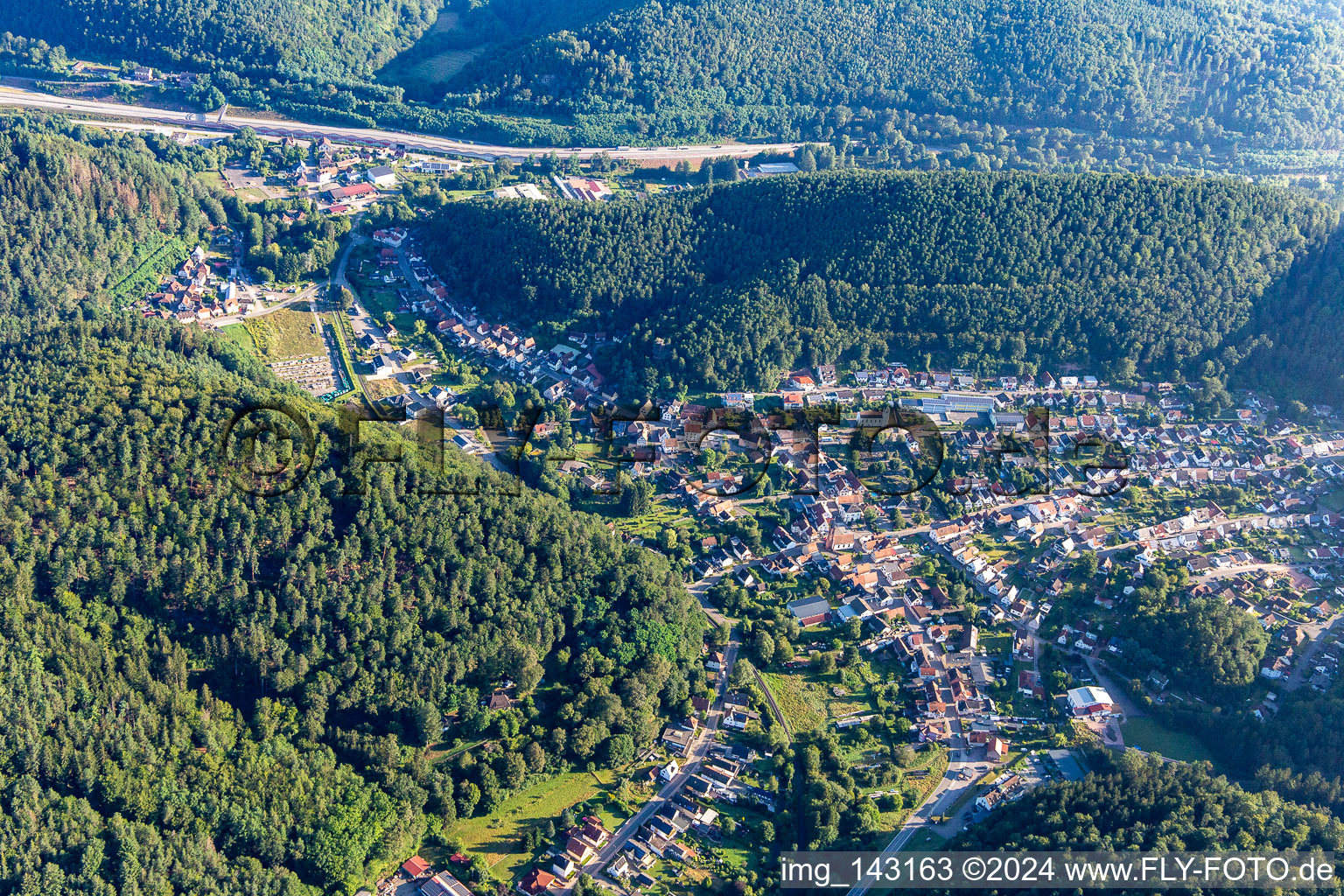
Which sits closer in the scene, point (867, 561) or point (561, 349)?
point (867, 561)

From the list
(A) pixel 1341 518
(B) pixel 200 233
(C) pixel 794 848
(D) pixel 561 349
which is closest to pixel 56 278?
(B) pixel 200 233

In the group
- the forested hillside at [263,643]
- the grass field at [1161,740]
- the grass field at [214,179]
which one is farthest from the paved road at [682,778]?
the grass field at [214,179]

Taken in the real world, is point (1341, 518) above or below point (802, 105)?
below

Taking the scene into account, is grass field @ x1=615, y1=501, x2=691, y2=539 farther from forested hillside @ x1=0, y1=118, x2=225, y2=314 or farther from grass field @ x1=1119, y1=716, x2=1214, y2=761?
forested hillside @ x1=0, y1=118, x2=225, y2=314

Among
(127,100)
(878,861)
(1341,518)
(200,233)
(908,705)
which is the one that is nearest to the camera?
(878,861)

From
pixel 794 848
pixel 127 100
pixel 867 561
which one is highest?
pixel 127 100

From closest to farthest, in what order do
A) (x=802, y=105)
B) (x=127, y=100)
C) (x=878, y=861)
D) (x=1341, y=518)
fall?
(x=878, y=861) → (x=1341, y=518) → (x=127, y=100) → (x=802, y=105)

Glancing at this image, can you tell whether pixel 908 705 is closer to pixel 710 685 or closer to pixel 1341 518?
pixel 710 685
